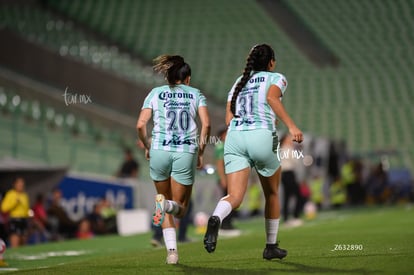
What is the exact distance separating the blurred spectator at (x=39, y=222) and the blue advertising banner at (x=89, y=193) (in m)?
1.14

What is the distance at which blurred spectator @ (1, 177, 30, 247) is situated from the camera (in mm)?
16984

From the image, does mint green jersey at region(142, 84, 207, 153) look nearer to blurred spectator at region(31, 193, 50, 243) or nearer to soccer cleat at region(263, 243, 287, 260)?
soccer cleat at region(263, 243, 287, 260)

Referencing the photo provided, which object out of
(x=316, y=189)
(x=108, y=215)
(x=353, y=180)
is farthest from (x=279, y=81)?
(x=353, y=180)

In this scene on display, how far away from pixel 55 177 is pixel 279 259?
443 inches

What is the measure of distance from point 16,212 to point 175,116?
27.0 ft

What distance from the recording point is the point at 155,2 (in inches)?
1678

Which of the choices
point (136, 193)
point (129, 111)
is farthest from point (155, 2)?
point (136, 193)

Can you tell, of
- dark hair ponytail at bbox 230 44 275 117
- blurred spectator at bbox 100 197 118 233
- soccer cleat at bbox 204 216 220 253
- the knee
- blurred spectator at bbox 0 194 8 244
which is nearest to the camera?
soccer cleat at bbox 204 216 220 253

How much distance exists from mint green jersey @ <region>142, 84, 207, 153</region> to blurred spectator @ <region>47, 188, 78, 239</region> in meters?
9.91

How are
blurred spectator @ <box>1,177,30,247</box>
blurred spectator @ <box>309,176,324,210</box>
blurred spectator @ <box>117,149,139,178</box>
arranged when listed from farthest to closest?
1. blurred spectator @ <box>309,176,324,210</box>
2. blurred spectator @ <box>117,149,139,178</box>
3. blurred spectator @ <box>1,177,30,247</box>

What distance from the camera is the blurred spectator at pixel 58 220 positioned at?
19188 millimetres

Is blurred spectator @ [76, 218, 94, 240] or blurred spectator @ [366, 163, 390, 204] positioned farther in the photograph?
blurred spectator @ [366, 163, 390, 204]

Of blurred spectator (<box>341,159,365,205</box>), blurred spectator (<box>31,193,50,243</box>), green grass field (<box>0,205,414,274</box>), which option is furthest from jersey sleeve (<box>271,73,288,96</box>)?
blurred spectator (<box>341,159,365,205</box>)

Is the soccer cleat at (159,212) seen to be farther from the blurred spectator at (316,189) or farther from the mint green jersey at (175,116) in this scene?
the blurred spectator at (316,189)
